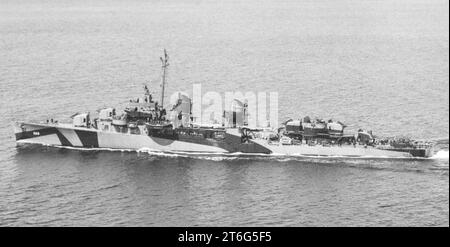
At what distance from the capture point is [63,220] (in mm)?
47312

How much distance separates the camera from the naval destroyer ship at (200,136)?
6444 cm

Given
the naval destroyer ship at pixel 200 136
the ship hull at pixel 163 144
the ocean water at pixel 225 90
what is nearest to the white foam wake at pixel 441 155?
the ocean water at pixel 225 90

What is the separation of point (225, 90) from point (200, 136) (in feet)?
82.6

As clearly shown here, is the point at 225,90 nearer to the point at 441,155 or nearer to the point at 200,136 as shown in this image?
the point at 200,136

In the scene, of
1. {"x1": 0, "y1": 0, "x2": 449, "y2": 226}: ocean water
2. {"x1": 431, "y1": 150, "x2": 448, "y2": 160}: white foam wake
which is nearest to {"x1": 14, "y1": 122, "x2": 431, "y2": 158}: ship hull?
{"x1": 0, "y1": 0, "x2": 449, "y2": 226}: ocean water

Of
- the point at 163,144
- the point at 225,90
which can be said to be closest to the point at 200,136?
the point at 163,144

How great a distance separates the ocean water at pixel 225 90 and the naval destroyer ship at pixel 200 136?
1.51 m

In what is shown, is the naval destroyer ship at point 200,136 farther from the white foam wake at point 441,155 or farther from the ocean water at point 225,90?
the ocean water at point 225,90

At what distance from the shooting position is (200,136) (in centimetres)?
6688

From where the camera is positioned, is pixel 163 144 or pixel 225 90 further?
pixel 225 90

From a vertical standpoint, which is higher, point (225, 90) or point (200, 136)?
point (225, 90)

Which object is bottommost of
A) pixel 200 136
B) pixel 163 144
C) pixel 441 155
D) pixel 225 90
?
pixel 441 155
